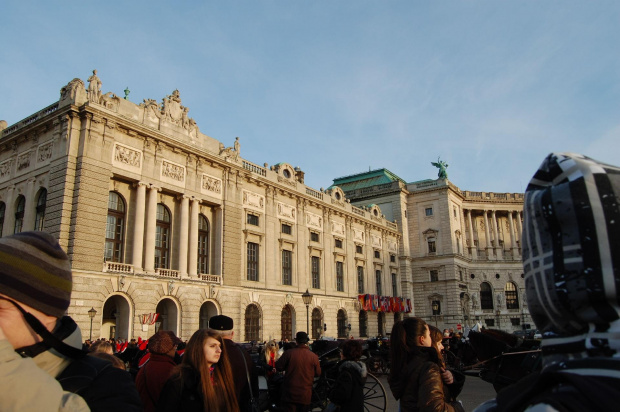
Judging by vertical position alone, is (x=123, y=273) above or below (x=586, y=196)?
above

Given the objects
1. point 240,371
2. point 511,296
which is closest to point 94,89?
point 240,371

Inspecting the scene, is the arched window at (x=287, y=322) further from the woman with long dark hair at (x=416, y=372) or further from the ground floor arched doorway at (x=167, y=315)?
the woman with long dark hair at (x=416, y=372)

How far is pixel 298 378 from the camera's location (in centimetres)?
731

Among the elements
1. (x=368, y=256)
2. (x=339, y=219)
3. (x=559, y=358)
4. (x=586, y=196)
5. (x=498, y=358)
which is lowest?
(x=498, y=358)

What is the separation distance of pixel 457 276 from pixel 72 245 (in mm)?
43600

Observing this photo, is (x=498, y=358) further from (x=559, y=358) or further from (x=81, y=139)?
(x=81, y=139)

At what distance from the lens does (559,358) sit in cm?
138

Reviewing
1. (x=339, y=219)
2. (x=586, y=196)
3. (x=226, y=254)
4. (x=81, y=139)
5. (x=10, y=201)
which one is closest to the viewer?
(x=586, y=196)

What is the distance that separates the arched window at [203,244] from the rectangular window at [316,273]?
1204 cm

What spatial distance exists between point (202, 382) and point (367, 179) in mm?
59745

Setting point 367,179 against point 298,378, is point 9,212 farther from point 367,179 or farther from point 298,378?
point 367,179

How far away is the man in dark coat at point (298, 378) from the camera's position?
23.8 feet

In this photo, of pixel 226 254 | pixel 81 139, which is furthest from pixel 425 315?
pixel 81 139

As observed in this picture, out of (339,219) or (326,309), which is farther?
(339,219)
